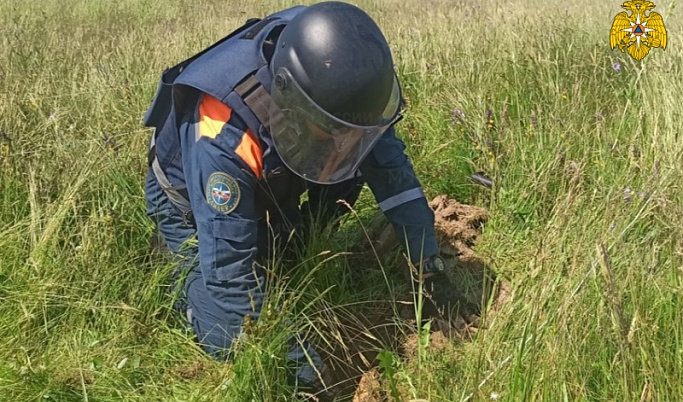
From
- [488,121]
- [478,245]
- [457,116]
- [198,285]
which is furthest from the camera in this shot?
[457,116]

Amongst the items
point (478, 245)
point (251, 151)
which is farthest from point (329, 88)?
point (478, 245)

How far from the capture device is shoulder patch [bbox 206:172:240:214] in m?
1.98

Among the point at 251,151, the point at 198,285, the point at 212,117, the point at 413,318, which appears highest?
the point at 212,117

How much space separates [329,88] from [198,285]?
3.29 feet

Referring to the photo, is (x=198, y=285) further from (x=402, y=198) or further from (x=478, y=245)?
(x=478, y=245)

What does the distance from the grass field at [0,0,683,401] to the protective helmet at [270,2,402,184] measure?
39 centimetres

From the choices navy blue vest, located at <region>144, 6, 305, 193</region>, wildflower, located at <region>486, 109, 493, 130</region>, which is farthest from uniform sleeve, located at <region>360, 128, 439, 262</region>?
wildflower, located at <region>486, 109, 493, 130</region>

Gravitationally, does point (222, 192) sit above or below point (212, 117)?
below

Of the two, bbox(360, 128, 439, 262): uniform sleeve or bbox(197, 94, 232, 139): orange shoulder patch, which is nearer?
bbox(197, 94, 232, 139): orange shoulder patch

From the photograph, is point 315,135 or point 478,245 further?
point 478,245

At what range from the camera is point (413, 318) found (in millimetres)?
2490

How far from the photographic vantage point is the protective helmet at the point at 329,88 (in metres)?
1.84

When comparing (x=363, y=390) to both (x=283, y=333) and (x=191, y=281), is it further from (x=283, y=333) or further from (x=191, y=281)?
(x=191, y=281)

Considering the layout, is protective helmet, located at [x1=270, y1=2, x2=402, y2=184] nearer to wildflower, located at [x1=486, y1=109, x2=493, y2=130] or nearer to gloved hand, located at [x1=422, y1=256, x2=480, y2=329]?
gloved hand, located at [x1=422, y1=256, x2=480, y2=329]
